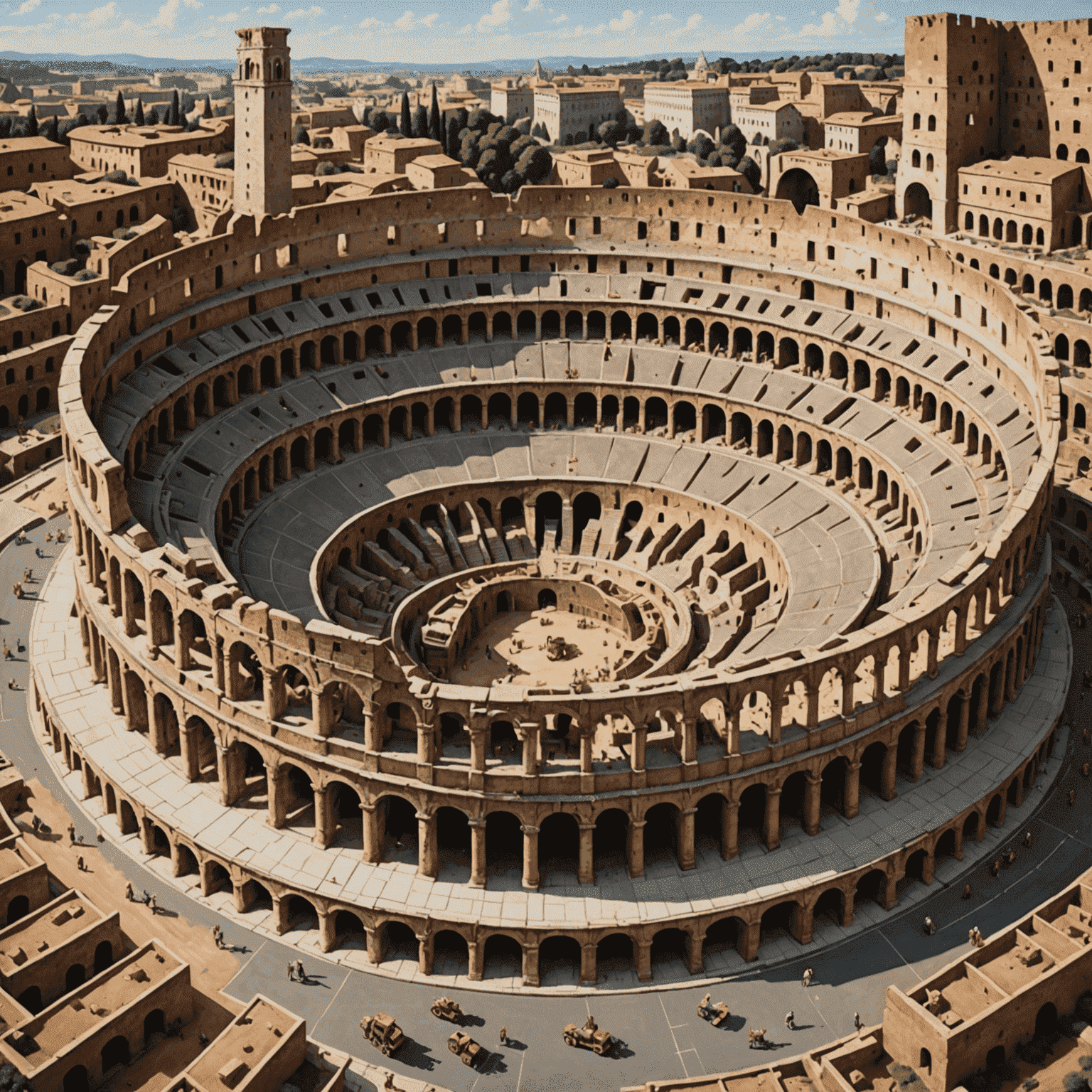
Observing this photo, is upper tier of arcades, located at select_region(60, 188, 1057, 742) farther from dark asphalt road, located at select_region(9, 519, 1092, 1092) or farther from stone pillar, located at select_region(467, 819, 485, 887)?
stone pillar, located at select_region(467, 819, 485, 887)

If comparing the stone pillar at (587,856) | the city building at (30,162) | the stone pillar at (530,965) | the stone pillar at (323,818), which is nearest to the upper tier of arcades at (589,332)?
the stone pillar at (323,818)

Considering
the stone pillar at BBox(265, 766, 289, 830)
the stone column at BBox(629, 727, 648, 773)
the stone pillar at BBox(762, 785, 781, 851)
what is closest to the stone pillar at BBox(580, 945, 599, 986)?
the stone column at BBox(629, 727, 648, 773)

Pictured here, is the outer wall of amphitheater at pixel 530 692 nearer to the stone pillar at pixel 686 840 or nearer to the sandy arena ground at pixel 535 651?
the stone pillar at pixel 686 840

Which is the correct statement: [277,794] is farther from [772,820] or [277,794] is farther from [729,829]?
[772,820]

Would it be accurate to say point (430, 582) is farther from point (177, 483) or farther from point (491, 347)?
point (491, 347)

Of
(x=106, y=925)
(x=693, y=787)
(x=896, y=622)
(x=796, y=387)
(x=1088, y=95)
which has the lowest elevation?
(x=106, y=925)

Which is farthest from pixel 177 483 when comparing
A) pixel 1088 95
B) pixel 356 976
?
pixel 1088 95
